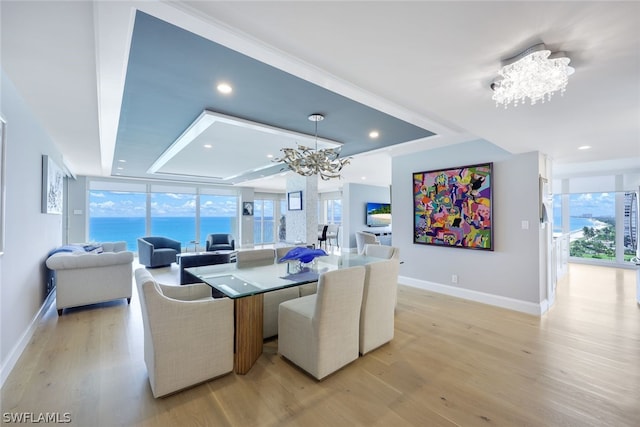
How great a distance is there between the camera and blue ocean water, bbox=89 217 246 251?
8.05m

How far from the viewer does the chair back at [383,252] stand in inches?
142

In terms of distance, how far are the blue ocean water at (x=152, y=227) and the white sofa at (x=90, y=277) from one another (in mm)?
5193

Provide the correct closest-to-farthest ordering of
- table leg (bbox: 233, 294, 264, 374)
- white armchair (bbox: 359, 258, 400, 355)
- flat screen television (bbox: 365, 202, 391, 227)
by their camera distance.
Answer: table leg (bbox: 233, 294, 264, 374) < white armchair (bbox: 359, 258, 400, 355) < flat screen television (bbox: 365, 202, 391, 227)

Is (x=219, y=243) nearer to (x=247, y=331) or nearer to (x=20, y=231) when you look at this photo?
(x=20, y=231)

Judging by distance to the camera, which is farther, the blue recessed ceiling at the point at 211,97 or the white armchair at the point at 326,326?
the white armchair at the point at 326,326

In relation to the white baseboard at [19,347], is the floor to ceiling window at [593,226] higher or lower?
higher

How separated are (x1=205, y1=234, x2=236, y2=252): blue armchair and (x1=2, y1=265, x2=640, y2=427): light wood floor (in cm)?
420

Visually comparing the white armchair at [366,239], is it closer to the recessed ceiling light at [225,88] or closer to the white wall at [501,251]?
the white wall at [501,251]

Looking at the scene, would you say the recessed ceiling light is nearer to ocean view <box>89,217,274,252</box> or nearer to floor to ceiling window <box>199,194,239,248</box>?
ocean view <box>89,217,274,252</box>

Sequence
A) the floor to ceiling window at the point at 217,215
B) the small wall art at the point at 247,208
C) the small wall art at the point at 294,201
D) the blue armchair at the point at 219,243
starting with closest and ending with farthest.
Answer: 1. the small wall art at the point at 294,201
2. the blue armchair at the point at 219,243
3. the floor to ceiling window at the point at 217,215
4. the small wall art at the point at 247,208

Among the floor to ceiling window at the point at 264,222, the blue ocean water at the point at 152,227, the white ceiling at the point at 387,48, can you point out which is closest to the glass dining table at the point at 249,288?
the white ceiling at the point at 387,48

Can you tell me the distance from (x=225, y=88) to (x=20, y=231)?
240 centimetres

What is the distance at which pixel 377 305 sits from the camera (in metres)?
2.48

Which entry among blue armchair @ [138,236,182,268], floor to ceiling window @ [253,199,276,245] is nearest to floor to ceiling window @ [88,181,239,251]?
blue armchair @ [138,236,182,268]
